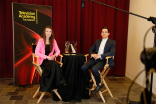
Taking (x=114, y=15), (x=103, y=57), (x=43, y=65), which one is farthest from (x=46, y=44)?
(x=114, y=15)

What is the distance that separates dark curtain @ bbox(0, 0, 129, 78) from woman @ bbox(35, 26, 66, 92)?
3.42 feet

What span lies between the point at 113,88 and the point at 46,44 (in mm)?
1812

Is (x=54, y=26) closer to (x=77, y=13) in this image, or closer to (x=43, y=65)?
(x=77, y=13)

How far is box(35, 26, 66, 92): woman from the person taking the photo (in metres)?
2.75

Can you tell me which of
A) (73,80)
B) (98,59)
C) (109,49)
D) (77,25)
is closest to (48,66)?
(73,80)

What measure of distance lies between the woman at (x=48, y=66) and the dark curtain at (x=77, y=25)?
3.42 feet

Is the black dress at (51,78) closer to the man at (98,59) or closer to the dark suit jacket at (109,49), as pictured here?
the man at (98,59)

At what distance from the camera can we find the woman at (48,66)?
2.75m

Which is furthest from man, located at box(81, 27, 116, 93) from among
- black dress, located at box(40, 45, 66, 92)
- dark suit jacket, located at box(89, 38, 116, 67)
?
black dress, located at box(40, 45, 66, 92)

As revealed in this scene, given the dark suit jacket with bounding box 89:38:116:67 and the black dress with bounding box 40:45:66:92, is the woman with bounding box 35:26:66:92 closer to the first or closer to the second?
the black dress with bounding box 40:45:66:92

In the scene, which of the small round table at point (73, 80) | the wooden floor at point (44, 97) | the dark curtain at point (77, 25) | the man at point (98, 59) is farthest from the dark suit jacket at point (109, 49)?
the dark curtain at point (77, 25)

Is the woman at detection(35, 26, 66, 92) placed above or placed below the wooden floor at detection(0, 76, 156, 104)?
above

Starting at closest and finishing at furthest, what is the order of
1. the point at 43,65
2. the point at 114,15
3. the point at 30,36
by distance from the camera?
1. the point at 43,65
2. the point at 30,36
3. the point at 114,15

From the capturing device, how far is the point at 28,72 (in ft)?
12.0
